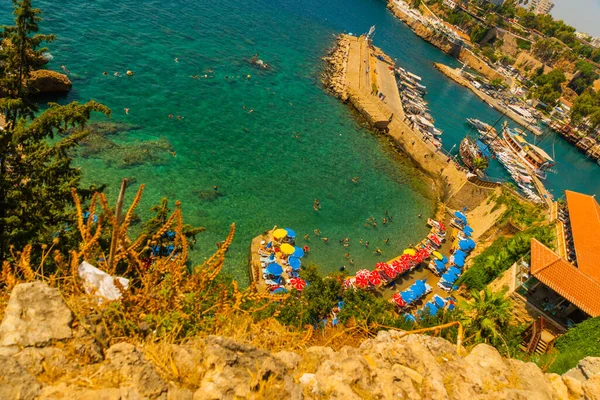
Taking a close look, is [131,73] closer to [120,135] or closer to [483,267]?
[120,135]

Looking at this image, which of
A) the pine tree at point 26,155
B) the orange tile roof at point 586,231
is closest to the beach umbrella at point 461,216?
the orange tile roof at point 586,231

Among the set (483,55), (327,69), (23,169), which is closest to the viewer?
(23,169)

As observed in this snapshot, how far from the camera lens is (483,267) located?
28.6 metres

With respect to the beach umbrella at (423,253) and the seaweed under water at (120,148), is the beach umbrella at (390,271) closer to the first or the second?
the beach umbrella at (423,253)

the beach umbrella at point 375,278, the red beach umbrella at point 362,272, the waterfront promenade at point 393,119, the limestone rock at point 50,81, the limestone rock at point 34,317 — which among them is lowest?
the limestone rock at point 50,81

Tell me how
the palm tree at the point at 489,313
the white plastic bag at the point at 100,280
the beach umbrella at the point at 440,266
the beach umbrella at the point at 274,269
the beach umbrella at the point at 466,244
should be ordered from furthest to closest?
the beach umbrella at the point at 466,244 → the beach umbrella at the point at 440,266 → the beach umbrella at the point at 274,269 → the palm tree at the point at 489,313 → the white plastic bag at the point at 100,280

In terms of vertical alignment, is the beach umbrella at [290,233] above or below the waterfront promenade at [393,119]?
below

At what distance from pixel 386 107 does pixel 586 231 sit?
32330mm

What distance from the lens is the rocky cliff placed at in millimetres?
4531

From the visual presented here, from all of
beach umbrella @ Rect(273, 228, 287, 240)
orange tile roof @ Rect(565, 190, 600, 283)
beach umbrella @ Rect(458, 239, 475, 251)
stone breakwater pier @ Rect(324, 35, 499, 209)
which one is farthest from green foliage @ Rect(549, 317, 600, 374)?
stone breakwater pier @ Rect(324, 35, 499, 209)

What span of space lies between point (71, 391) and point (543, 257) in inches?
1013

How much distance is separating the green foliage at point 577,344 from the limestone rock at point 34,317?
19.4 meters

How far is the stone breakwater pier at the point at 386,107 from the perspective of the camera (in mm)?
41000

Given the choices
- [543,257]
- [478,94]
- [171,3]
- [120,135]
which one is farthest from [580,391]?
[478,94]
